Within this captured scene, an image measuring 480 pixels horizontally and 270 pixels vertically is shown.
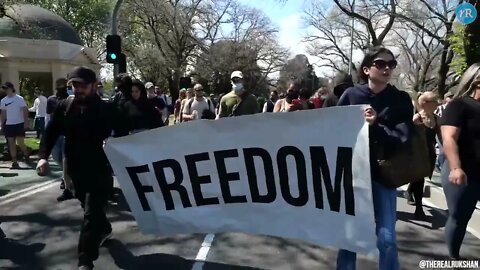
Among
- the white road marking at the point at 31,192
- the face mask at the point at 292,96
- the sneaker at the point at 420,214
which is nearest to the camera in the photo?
the sneaker at the point at 420,214

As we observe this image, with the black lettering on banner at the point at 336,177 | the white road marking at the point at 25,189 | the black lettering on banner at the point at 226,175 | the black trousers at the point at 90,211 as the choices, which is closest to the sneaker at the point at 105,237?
the black trousers at the point at 90,211

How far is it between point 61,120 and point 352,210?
261 centimetres

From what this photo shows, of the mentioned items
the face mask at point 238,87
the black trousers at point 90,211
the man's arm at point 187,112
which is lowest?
the black trousers at point 90,211

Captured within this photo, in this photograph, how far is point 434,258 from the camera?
17.1 ft

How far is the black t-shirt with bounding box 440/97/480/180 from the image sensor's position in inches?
158

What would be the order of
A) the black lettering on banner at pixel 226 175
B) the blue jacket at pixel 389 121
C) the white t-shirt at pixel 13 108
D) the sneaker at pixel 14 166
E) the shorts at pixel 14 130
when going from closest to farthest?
the blue jacket at pixel 389 121 → the black lettering on banner at pixel 226 175 → the white t-shirt at pixel 13 108 → the shorts at pixel 14 130 → the sneaker at pixel 14 166

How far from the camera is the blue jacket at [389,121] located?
353cm

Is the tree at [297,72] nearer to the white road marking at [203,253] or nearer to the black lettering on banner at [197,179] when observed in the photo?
the white road marking at [203,253]

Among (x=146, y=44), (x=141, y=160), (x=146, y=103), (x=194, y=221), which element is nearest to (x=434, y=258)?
(x=194, y=221)

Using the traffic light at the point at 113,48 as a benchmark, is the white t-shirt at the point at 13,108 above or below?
below

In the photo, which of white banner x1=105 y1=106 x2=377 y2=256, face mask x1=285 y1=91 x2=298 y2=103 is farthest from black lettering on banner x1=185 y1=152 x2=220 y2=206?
face mask x1=285 y1=91 x2=298 y2=103

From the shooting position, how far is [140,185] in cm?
437

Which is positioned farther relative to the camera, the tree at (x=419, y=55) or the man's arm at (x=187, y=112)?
the tree at (x=419, y=55)

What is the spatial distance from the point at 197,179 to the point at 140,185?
488mm
